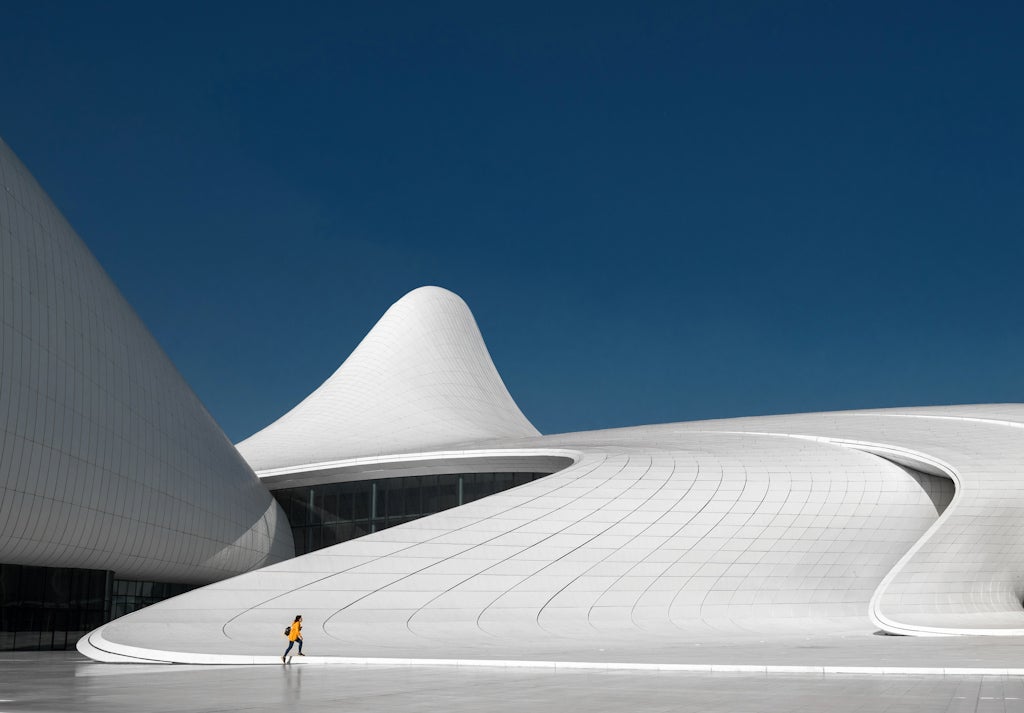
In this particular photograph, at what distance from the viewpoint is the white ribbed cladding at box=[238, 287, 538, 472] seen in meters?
36.8

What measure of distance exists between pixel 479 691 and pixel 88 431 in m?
11.7

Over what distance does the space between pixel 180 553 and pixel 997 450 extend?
20.6 metres

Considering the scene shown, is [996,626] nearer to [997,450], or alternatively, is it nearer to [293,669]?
[997,450]

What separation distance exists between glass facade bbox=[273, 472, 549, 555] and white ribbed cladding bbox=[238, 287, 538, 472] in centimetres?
118

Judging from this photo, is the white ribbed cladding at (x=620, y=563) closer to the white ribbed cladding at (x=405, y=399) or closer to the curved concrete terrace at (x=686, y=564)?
the curved concrete terrace at (x=686, y=564)

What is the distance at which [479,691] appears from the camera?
10344 millimetres

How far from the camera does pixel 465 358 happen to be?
45.4 metres

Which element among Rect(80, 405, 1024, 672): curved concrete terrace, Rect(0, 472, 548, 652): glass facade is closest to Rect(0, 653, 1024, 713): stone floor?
Rect(80, 405, 1024, 672): curved concrete terrace

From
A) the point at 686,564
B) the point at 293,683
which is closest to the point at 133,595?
the point at 686,564

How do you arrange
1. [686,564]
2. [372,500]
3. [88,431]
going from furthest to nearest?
[372,500] → [686,564] → [88,431]

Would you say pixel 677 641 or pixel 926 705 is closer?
pixel 926 705

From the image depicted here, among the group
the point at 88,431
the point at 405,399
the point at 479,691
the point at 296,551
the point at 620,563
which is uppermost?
the point at 405,399

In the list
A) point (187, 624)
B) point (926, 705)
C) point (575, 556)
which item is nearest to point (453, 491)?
point (575, 556)

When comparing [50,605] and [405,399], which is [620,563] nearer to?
[50,605]
